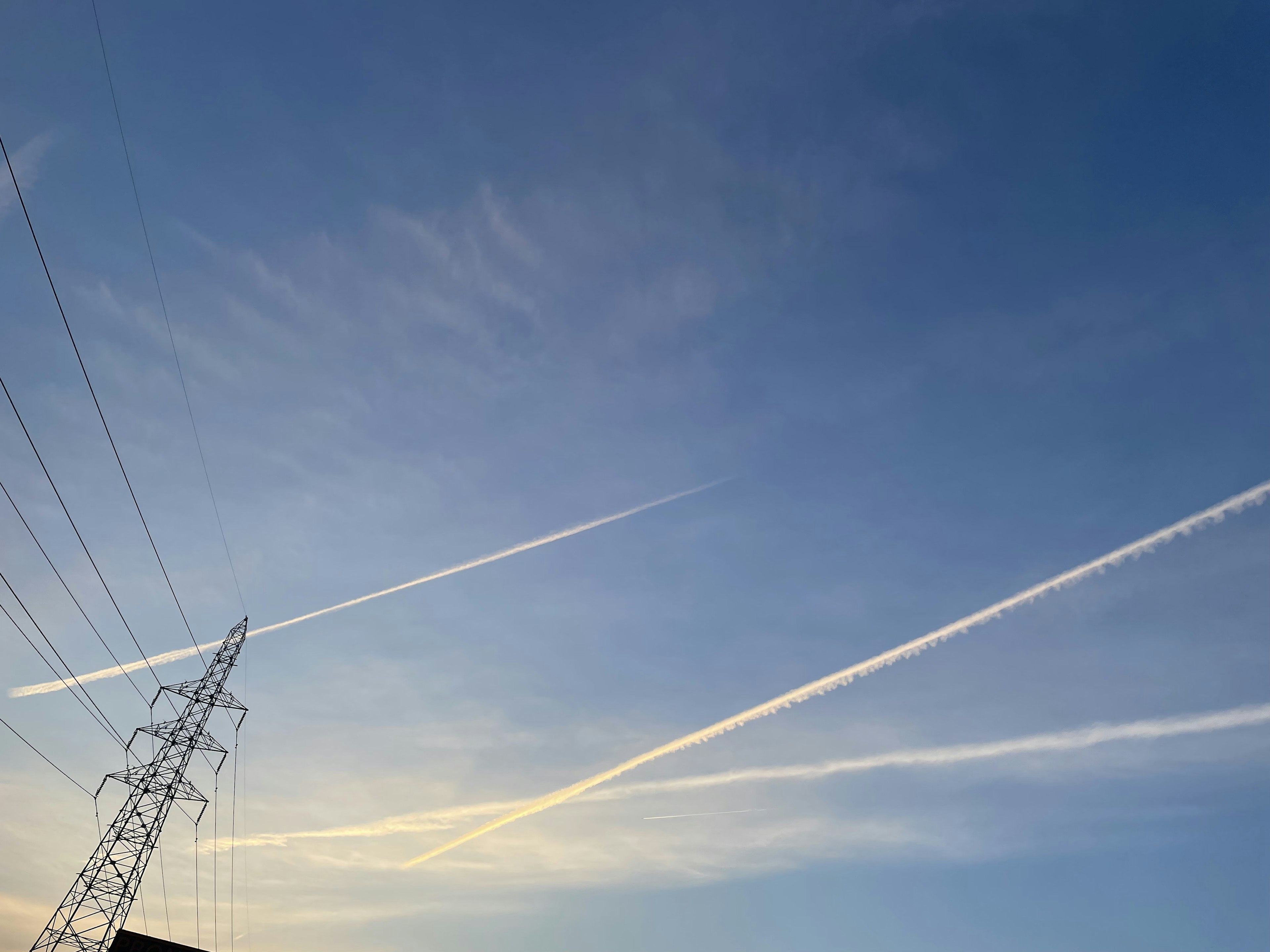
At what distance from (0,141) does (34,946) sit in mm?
63827

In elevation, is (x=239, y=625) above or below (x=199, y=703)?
above

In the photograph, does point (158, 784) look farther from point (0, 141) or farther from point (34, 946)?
point (0, 141)

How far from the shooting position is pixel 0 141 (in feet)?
66.0

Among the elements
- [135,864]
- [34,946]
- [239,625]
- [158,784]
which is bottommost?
[34,946]

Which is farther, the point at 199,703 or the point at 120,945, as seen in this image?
the point at 199,703

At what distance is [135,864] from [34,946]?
24.6 ft

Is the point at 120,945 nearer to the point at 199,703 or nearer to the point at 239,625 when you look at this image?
the point at 199,703

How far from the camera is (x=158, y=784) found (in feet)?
205

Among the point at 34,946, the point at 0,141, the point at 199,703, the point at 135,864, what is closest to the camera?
the point at 0,141

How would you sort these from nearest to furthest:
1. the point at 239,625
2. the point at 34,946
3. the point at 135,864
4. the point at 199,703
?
the point at 34,946
the point at 135,864
the point at 199,703
the point at 239,625

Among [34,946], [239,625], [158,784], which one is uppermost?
[239,625]

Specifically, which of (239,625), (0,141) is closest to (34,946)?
(239,625)

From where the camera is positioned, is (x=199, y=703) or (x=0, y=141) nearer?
(x=0, y=141)

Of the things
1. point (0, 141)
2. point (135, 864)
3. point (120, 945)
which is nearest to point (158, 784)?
point (135, 864)
